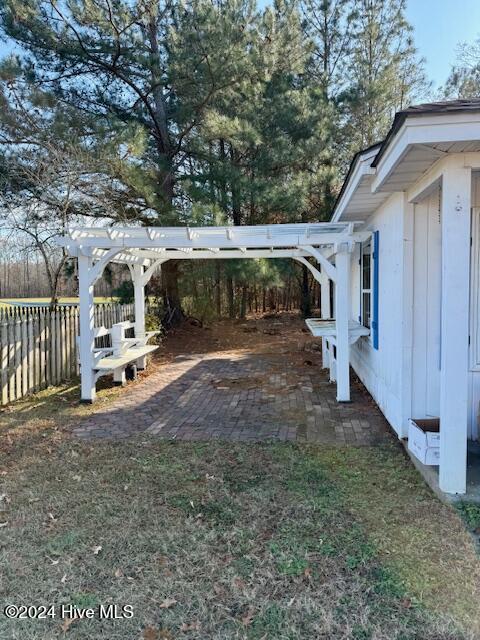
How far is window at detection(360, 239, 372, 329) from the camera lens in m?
7.11

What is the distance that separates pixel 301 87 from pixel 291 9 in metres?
2.24

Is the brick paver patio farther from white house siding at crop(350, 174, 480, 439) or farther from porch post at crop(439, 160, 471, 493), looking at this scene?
porch post at crop(439, 160, 471, 493)

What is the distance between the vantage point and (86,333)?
6.69 meters

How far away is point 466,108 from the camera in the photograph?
277 cm

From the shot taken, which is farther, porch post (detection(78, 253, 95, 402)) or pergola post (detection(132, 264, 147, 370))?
pergola post (detection(132, 264, 147, 370))

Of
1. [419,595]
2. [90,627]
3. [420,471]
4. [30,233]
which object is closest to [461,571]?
[419,595]

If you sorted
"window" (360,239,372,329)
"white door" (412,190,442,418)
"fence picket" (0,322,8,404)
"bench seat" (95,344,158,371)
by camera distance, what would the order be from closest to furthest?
1. "white door" (412,190,442,418)
2. "fence picket" (0,322,8,404)
3. "bench seat" (95,344,158,371)
4. "window" (360,239,372,329)

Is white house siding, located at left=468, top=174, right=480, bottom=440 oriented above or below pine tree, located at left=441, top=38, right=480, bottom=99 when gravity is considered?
below

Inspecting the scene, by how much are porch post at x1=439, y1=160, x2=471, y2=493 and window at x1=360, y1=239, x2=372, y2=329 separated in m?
3.98

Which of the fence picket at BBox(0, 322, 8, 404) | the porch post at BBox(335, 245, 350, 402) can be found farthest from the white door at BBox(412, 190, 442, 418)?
the fence picket at BBox(0, 322, 8, 404)

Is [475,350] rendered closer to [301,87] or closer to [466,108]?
[466,108]

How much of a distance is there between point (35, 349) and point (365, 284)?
558 centimetres

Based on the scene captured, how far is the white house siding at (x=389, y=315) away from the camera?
179 inches

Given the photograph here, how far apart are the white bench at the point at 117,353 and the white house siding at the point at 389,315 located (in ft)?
13.3
